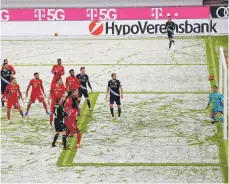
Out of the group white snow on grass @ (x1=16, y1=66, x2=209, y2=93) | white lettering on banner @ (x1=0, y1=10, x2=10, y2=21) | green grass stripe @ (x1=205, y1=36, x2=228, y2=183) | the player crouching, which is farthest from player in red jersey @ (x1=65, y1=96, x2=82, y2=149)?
white lettering on banner @ (x1=0, y1=10, x2=10, y2=21)

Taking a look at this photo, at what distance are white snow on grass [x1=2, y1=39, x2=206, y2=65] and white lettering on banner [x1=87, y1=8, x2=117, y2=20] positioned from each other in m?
2.68

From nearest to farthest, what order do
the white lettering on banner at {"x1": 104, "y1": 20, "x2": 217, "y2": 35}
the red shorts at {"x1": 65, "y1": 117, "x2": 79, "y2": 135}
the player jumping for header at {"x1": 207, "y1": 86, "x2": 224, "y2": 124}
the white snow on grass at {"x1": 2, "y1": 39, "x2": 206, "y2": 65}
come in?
1. the red shorts at {"x1": 65, "y1": 117, "x2": 79, "y2": 135}
2. the player jumping for header at {"x1": 207, "y1": 86, "x2": 224, "y2": 124}
3. the white snow on grass at {"x1": 2, "y1": 39, "x2": 206, "y2": 65}
4. the white lettering on banner at {"x1": 104, "y1": 20, "x2": 217, "y2": 35}

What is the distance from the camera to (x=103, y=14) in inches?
1967

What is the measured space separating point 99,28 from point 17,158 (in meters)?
23.6

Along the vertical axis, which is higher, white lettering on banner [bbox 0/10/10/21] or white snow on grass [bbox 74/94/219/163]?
white lettering on banner [bbox 0/10/10/21]

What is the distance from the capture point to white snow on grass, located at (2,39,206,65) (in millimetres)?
42375

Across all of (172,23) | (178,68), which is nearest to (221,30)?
(172,23)

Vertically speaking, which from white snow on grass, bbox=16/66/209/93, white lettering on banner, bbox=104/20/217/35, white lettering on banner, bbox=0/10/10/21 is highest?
white lettering on banner, bbox=0/10/10/21

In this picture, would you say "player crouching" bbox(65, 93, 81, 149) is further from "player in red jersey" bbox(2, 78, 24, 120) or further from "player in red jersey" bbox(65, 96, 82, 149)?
"player in red jersey" bbox(2, 78, 24, 120)

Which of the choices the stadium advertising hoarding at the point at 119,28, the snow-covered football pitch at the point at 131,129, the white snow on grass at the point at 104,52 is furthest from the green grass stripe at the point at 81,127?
the stadium advertising hoarding at the point at 119,28

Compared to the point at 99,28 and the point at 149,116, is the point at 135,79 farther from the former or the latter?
the point at 99,28

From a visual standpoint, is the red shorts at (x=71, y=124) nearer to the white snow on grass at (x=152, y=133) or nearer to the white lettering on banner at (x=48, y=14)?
the white snow on grass at (x=152, y=133)

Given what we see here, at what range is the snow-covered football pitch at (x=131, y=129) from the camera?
24.7 meters

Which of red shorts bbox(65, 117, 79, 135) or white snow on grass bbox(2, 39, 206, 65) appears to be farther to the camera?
Result: white snow on grass bbox(2, 39, 206, 65)
